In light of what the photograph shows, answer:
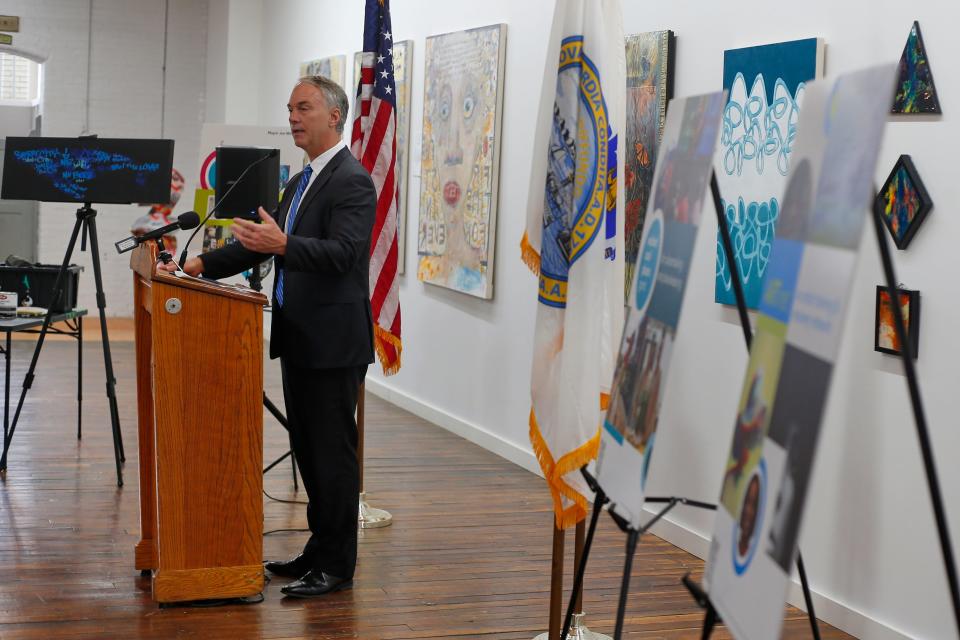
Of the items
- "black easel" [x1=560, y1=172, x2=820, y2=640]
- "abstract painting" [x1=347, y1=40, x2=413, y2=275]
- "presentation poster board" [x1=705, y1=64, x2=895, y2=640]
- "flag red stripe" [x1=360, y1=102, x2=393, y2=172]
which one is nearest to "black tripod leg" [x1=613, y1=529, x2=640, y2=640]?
"black easel" [x1=560, y1=172, x2=820, y2=640]

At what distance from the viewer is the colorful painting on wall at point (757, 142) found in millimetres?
3793

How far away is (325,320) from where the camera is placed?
3527 mm

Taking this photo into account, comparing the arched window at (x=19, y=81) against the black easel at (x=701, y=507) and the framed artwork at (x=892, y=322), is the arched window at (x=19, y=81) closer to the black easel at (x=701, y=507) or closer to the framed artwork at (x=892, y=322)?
the framed artwork at (x=892, y=322)

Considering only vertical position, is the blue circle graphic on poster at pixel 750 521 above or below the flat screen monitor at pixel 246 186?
below

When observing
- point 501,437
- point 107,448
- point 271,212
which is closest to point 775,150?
point 271,212

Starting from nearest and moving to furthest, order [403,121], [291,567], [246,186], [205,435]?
[205,435] → [291,567] → [246,186] → [403,121]

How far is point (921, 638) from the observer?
3.28 m

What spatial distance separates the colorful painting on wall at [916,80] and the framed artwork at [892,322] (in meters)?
0.54

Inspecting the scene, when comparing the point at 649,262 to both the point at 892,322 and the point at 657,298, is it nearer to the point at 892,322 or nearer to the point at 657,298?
the point at 657,298

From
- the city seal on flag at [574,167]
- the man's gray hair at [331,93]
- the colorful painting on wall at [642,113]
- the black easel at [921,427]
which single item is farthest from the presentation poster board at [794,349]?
the colorful painting on wall at [642,113]

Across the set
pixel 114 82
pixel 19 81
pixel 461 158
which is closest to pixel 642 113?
pixel 461 158

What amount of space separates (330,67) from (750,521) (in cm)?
799

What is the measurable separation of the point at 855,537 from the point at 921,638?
378 mm

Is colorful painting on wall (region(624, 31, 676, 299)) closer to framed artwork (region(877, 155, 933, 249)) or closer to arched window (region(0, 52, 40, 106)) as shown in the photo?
framed artwork (region(877, 155, 933, 249))
